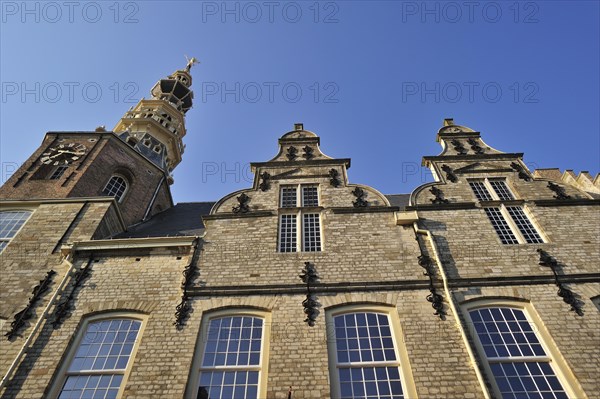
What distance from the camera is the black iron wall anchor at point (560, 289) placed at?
28.9 feet

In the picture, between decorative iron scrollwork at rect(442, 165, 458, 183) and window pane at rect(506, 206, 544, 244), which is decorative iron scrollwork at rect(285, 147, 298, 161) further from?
window pane at rect(506, 206, 544, 244)

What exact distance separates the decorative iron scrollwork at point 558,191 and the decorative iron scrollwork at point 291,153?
25.4 ft

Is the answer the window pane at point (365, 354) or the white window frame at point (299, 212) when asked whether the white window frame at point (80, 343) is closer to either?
the white window frame at point (299, 212)

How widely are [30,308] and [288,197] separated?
272 inches

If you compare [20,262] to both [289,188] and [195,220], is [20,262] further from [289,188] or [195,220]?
[289,188]

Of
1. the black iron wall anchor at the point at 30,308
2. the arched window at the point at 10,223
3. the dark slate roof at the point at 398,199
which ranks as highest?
the dark slate roof at the point at 398,199

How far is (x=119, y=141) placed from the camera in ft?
60.0

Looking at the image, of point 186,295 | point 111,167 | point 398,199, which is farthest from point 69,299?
point 398,199

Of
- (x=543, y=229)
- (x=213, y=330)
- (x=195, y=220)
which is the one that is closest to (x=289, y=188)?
(x=195, y=220)

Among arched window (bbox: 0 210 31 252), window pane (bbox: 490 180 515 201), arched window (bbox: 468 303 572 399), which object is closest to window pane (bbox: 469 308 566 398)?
arched window (bbox: 468 303 572 399)

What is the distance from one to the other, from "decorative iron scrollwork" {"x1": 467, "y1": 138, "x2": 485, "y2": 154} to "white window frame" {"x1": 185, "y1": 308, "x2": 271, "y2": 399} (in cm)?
926

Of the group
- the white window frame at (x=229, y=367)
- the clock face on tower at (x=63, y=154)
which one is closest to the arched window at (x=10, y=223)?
the clock face on tower at (x=63, y=154)

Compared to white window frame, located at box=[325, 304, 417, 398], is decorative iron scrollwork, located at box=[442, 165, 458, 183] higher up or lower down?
higher up

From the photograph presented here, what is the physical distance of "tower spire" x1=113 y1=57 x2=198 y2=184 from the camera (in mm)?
21750
